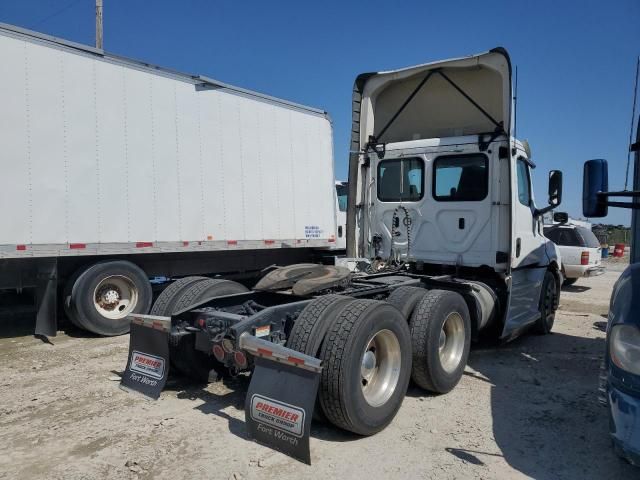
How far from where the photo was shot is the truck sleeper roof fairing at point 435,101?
6316mm

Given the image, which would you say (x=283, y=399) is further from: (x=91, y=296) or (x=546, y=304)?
(x=546, y=304)

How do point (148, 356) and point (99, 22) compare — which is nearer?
point (148, 356)

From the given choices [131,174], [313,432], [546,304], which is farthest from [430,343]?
[131,174]

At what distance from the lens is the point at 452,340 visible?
527 cm

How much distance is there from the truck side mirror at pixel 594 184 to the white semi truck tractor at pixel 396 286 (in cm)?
167

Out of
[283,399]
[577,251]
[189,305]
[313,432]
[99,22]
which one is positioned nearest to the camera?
[283,399]

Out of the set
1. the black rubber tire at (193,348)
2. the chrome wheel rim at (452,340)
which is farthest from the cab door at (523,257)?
the black rubber tire at (193,348)

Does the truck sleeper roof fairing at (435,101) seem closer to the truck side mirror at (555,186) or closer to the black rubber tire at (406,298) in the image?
the truck side mirror at (555,186)

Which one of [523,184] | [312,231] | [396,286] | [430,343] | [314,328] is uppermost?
[523,184]

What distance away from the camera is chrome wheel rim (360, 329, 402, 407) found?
4.06 meters

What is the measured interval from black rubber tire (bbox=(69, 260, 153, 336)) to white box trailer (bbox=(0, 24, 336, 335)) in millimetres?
29

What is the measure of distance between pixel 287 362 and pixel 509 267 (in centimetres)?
358

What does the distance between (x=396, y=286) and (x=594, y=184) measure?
89.5 inches

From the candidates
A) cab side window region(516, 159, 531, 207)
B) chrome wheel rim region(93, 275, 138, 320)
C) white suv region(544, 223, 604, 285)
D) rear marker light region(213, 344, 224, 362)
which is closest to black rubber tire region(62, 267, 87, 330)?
chrome wheel rim region(93, 275, 138, 320)
